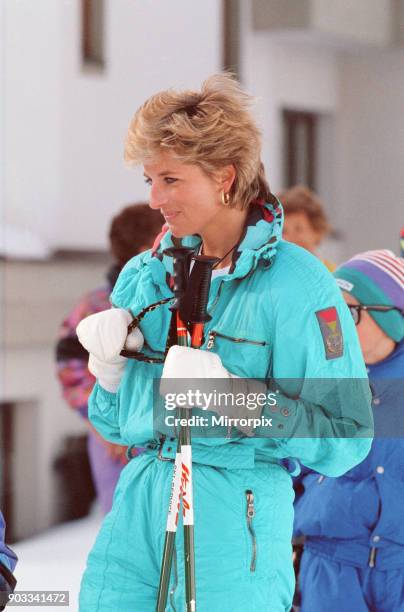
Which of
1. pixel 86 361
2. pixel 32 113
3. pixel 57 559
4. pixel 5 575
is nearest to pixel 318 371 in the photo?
pixel 5 575

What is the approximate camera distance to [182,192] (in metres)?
2.52

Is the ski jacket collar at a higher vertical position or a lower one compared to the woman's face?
lower

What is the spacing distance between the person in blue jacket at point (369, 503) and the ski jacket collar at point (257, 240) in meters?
0.72

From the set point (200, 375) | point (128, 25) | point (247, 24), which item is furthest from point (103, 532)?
point (247, 24)

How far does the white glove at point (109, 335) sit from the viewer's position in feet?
8.36

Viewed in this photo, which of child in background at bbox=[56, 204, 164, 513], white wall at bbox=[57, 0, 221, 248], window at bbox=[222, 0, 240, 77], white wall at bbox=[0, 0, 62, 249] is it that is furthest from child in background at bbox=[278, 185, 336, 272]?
window at bbox=[222, 0, 240, 77]

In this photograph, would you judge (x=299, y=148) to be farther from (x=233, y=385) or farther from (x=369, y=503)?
(x=233, y=385)

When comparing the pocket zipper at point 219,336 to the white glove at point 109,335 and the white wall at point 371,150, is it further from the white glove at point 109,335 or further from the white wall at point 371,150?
the white wall at point 371,150

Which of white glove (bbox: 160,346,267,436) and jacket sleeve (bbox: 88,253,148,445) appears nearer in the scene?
white glove (bbox: 160,346,267,436)

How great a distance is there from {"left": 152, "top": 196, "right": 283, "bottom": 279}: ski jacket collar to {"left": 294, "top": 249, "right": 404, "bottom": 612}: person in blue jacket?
0.72 meters

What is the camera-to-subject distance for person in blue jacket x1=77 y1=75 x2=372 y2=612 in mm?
2430

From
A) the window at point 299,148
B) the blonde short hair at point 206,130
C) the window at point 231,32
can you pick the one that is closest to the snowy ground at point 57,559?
the blonde short hair at point 206,130

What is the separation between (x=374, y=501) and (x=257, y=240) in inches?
36.1

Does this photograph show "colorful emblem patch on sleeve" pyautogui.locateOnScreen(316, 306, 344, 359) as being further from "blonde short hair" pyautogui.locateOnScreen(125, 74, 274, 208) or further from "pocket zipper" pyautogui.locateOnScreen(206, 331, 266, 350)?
"blonde short hair" pyautogui.locateOnScreen(125, 74, 274, 208)
